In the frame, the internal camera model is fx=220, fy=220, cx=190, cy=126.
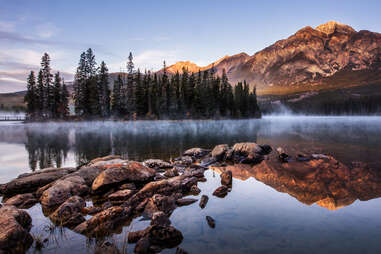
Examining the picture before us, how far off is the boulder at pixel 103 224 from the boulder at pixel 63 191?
8.18ft

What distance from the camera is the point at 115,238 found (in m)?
5.53

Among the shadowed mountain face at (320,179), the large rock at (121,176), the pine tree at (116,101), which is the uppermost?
the pine tree at (116,101)

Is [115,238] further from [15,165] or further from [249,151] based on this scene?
[15,165]

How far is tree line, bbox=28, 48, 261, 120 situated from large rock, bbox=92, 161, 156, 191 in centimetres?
6281

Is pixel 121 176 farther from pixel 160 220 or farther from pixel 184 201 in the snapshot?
pixel 160 220

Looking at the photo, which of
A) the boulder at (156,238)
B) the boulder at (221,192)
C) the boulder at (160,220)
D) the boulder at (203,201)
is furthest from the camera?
the boulder at (221,192)

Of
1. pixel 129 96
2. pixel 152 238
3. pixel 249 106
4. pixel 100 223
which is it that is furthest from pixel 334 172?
pixel 249 106

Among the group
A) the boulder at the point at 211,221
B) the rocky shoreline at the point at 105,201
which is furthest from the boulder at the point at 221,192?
the boulder at the point at 211,221

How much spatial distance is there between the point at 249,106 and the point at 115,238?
389ft

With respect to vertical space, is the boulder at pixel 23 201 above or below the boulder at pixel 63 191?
below

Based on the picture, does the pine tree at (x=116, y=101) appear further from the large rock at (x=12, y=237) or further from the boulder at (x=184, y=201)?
the large rock at (x=12, y=237)

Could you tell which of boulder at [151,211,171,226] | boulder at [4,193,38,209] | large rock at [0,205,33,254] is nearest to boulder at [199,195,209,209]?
boulder at [151,211,171,226]

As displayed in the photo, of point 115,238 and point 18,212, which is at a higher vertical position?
point 18,212

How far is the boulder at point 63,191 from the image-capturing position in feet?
25.5
